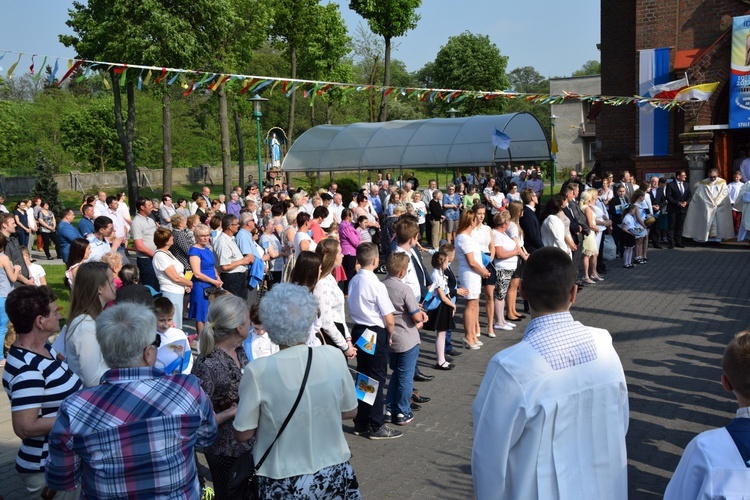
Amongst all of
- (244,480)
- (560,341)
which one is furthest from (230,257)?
(560,341)

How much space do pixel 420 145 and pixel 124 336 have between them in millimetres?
24744

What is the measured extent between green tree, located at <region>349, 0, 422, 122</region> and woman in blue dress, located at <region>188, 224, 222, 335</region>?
2706cm

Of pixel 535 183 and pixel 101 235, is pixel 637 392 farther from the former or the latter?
pixel 535 183

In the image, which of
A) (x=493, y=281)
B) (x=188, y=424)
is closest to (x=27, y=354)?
(x=188, y=424)

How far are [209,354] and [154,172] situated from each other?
51.8m

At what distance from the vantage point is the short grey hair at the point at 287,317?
3678 mm

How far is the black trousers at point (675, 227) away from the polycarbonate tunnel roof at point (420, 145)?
6811 millimetres

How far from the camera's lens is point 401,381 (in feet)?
23.5

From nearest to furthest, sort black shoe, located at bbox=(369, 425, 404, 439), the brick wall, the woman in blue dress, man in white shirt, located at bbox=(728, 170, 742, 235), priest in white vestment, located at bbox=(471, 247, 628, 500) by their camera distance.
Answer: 1. priest in white vestment, located at bbox=(471, 247, 628, 500)
2. black shoe, located at bbox=(369, 425, 404, 439)
3. the woman in blue dress
4. man in white shirt, located at bbox=(728, 170, 742, 235)
5. the brick wall

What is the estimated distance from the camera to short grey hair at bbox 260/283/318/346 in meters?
3.68

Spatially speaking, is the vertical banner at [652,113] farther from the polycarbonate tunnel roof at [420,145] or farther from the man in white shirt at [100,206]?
the man in white shirt at [100,206]

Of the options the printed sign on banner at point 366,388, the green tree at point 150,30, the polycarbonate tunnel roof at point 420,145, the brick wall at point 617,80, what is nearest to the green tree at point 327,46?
the polycarbonate tunnel roof at point 420,145

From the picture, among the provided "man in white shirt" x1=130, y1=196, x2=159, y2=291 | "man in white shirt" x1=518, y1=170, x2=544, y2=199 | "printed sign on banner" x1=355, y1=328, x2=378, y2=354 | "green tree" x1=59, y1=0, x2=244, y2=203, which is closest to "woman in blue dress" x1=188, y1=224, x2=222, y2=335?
"man in white shirt" x1=130, y1=196, x2=159, y2=291

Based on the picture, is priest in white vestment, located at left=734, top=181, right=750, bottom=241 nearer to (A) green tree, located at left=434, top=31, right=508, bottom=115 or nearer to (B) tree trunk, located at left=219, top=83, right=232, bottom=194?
(B) tree trunk, located at left=219, top=83, right=232, bottom=194
